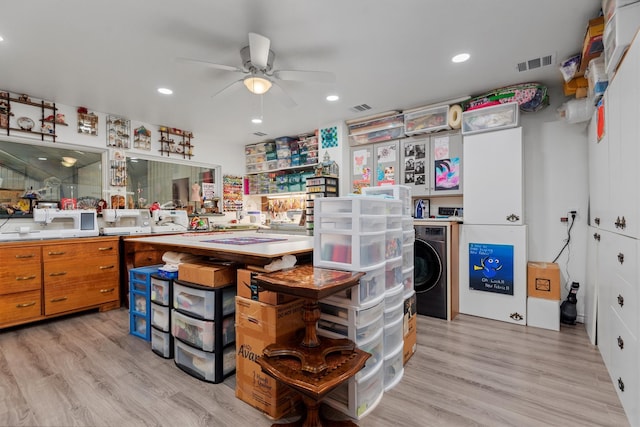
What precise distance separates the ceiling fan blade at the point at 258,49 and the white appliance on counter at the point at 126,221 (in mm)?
2714

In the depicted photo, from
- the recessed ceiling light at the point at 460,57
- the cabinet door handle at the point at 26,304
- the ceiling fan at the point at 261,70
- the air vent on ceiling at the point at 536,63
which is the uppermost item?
the recessed ceiling light at the point at 460,57

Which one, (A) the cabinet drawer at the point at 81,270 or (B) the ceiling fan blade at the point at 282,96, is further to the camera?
(A) the cabinet drawer at the point at 81,270

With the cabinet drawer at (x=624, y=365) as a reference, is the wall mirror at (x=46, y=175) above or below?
above

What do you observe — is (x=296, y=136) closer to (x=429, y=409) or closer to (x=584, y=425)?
(x=429, y=409)

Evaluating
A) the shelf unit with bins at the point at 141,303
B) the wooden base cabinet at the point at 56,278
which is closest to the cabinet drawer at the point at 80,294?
the wooden base cabinet at the point at 56,278

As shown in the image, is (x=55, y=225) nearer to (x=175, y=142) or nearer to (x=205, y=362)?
(x=175, y=142)

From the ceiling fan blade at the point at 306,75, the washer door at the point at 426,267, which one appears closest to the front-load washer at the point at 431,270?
the washer door at the point at 426,267

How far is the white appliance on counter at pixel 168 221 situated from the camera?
4019mm

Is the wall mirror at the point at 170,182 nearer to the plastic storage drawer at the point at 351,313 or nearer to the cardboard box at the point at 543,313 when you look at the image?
the plastic storage drawer at the point at 351,313

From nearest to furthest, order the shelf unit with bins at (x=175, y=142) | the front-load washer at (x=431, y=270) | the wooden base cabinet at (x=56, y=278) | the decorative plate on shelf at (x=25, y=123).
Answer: the wooden base cabinet at (x=56, y=278) → the front-load washer at (x=431, y=270) → the decorative plate on shelf at (x=25, y=123) → the shelf unit with bins at (x=175, y=142)

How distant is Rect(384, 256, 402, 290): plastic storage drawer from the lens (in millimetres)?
1923

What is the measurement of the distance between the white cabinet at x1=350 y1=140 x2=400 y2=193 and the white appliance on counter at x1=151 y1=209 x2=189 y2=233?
252 cm

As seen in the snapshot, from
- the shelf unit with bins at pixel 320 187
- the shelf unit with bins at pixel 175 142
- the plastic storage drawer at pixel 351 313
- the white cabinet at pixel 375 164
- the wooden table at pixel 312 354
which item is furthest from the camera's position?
the shelf unit with bins at pixel 175 142

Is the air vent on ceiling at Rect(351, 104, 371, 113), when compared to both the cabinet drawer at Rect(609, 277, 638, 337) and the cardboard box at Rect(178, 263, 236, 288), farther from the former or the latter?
the cabinet drawer at Rect(609, 277, 638, 337)
